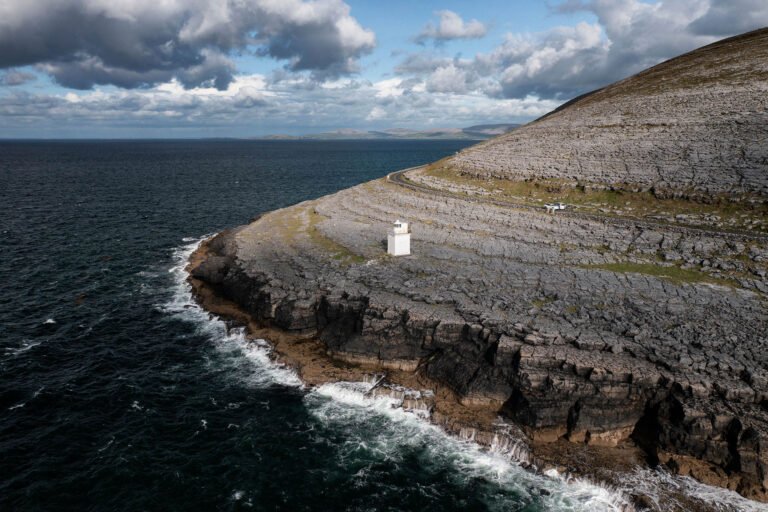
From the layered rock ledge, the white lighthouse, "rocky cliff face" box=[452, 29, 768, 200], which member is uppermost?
"rocky cliff face" box=[452, 29, 768, 200]

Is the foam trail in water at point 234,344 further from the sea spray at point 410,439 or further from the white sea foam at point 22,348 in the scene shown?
the white sea foam at point 22,348

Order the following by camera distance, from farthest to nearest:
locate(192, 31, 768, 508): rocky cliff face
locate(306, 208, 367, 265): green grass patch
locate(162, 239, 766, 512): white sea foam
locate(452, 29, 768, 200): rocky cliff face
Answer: locate(452, 29, 768, 200): rocky cliff face → locate(306, 208, 367, 265): green grass patch → locate(192, 31, 768, 508): rocky cliff face → locate(162, 239, 766, 512): white sea foam

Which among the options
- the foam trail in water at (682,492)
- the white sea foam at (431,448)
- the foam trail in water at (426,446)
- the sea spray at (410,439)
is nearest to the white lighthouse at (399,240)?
the sea spray at (410,439)

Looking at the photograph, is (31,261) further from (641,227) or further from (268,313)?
(641,227)

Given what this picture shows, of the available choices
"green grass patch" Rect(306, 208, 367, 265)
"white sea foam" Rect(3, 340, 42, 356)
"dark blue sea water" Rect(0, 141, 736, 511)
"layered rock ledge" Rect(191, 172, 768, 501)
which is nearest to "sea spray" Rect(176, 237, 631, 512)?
"dark blue sea water" Rect(0, 141, 736, 511)

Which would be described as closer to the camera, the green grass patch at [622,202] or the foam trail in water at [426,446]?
the foam trail in water at [426,446]

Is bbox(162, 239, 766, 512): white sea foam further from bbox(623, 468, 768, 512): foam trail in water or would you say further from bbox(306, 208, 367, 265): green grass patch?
bbox(306, 208, 367, 265): green grass patch
